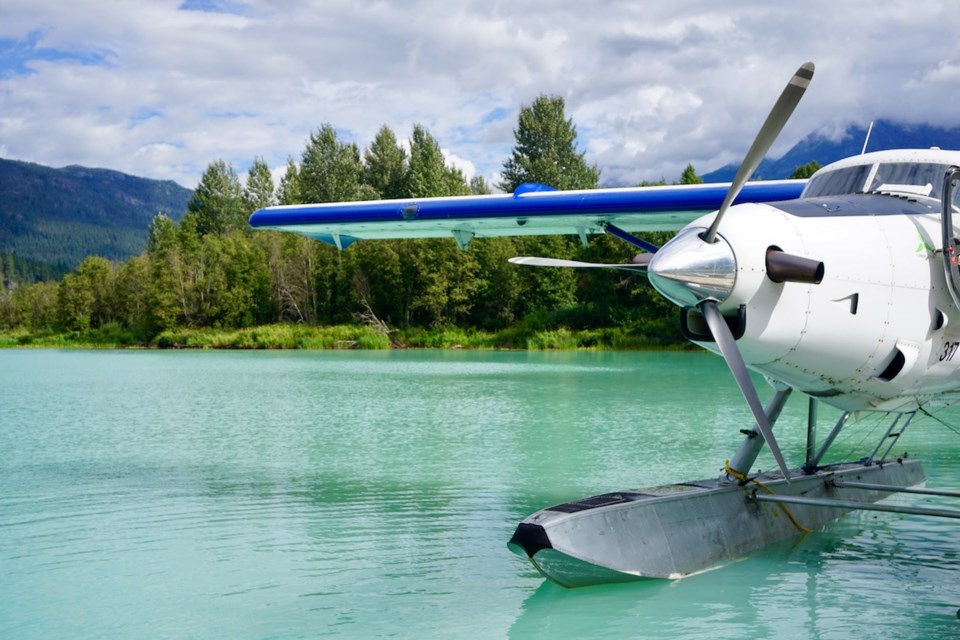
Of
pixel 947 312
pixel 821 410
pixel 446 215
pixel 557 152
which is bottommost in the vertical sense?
pixel 821 410

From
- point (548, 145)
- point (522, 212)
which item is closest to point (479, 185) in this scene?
point (548, 145)

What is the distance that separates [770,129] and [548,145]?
61560mm

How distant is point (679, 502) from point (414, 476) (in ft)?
13.8

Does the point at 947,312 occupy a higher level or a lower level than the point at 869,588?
higher

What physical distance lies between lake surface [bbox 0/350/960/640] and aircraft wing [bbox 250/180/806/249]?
8.56 feet

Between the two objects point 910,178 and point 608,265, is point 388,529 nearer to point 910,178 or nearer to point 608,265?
point 608,265

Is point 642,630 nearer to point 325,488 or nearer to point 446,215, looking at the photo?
point 325,488

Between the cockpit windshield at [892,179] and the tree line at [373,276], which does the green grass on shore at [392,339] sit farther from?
the cockpit windshield at [892,179]

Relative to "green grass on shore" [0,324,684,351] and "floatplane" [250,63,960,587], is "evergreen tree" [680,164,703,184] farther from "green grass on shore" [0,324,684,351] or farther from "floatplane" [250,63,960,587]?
"floatplane" [250,63,960,587]

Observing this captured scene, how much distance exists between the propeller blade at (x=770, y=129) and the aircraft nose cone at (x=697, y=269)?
0.26ft

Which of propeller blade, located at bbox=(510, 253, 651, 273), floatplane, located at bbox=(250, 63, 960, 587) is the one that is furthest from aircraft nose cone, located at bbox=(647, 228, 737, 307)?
propeller blade, located at bbox=(510, 253, 651, 273)

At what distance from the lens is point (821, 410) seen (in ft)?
55.5

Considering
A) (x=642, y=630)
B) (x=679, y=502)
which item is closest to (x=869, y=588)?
(x=679, y=502)

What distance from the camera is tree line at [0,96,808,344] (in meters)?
48.2
